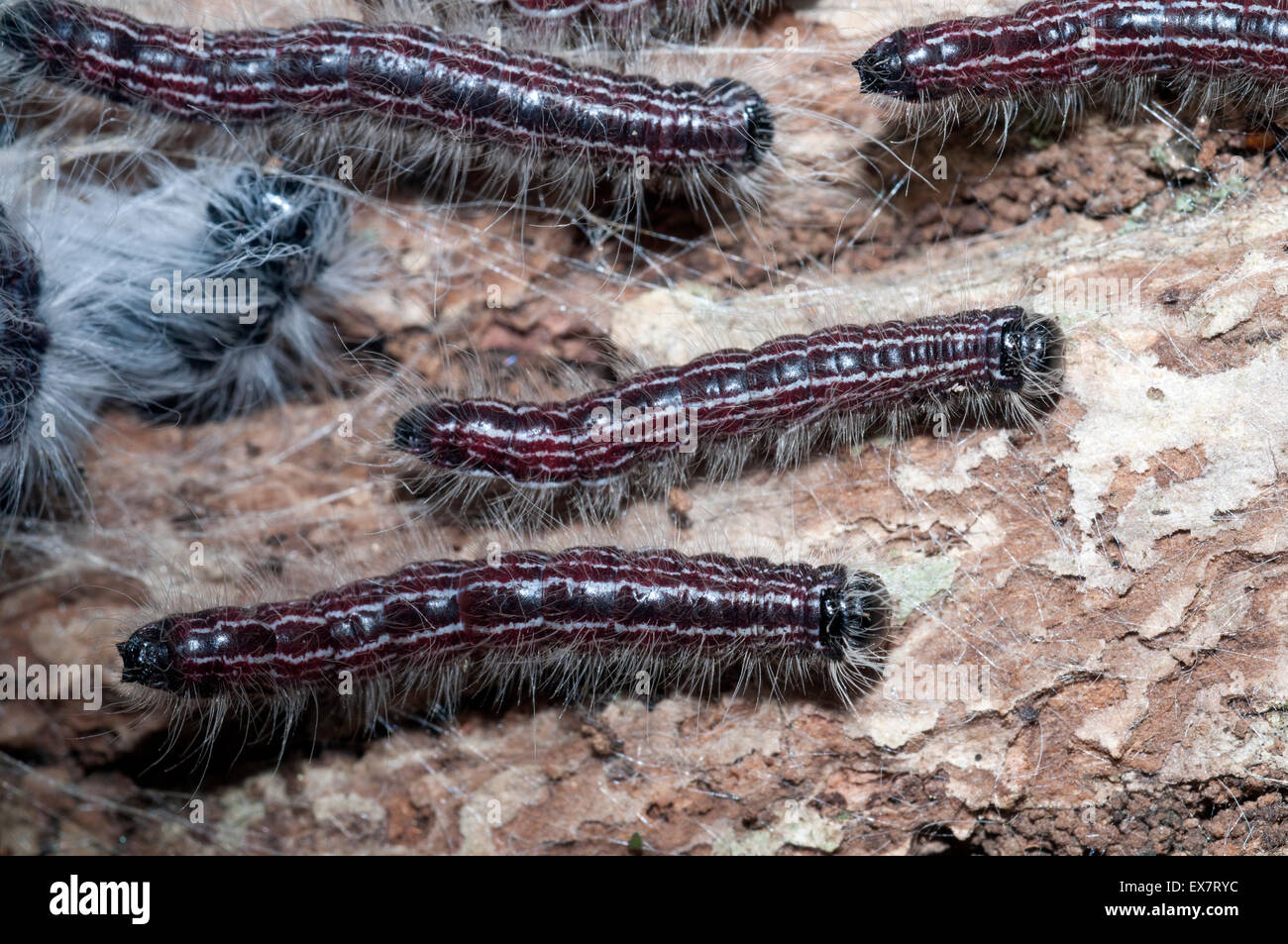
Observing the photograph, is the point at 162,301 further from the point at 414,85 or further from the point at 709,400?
the point at 709,400

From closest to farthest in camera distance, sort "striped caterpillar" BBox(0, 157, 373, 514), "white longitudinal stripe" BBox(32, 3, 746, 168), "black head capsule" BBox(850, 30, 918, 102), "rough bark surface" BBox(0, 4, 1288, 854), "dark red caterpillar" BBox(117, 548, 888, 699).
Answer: "rough bark surface" BBox(0, 4, 1288, 854)
"dark red caterpillar" BBox(117, 548, 888, 699)
"black head capsule" BBox(850, 30, 918, 102)
"white longitudinal stripe" BBox(32, 3, 746, 168)
"striped caterpillar" BBox(0, 157, 373, 514)

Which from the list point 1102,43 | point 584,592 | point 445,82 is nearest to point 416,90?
point 445,82

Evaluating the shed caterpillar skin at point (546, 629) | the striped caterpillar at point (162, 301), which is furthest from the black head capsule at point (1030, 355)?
the striped caterpillar at point (162, 301)

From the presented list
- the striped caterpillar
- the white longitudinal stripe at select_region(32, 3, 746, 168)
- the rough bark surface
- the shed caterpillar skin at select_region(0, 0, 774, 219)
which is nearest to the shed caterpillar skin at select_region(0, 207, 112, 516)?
the striped caterpillar

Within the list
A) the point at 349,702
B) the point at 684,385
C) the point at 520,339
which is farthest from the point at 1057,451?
the point at 349,702

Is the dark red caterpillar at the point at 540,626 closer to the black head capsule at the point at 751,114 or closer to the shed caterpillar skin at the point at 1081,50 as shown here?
the black head capsule at the point at 751,114

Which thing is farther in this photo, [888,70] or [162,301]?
[162,301]

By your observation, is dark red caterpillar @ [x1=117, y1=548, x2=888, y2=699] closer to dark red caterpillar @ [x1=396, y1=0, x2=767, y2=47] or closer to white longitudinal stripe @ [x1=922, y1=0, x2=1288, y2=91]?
white longitudinal stripe @ [x1=922, y1=0, x2=1288, y2=91]
